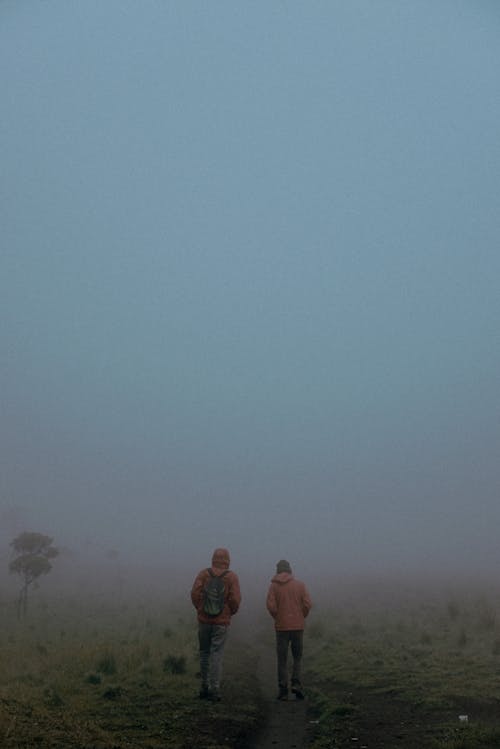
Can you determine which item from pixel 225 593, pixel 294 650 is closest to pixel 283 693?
pixel 294 650

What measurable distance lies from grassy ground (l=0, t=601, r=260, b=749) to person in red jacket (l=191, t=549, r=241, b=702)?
0.50 meters

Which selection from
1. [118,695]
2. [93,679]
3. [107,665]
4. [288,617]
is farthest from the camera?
[107,665]

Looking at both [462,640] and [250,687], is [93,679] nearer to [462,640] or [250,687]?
[250,687]

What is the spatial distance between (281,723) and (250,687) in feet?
10.2

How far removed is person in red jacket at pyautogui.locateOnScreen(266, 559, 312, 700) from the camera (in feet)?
41.7

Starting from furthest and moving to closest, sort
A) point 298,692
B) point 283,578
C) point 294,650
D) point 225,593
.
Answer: point 283,578, point 294,650, point 298,692, point 225,593

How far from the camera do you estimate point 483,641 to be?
18125 mm

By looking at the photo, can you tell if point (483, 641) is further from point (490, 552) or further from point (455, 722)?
point (490, 552)

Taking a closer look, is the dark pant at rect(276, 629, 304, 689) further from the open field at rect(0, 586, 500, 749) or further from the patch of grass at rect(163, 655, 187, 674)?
the patch of grass at rect(163, 655, 187, 674)

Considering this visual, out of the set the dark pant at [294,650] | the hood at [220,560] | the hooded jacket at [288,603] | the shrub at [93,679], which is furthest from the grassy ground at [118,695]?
the hood at [220,560]

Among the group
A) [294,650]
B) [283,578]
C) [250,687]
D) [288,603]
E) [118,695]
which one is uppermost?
[283,578]

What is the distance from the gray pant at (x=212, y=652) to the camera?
11961mm

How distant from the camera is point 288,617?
502 inches

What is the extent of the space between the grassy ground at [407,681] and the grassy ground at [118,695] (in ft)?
5.51
